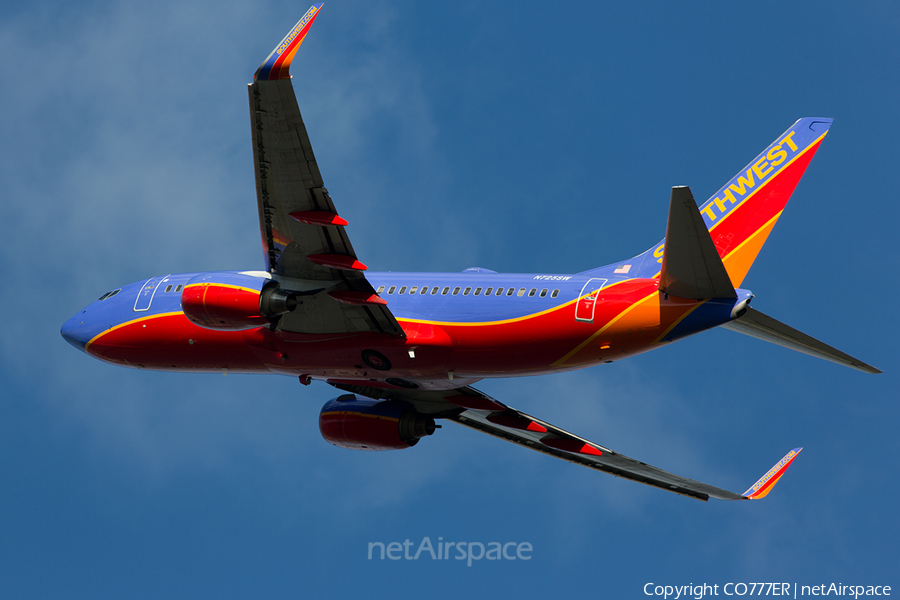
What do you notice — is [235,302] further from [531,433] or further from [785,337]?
[785,337]

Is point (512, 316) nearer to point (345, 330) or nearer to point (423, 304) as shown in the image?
point (423, 304)

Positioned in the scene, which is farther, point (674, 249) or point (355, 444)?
point (355, 444)

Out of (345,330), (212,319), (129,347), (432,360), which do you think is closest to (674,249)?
(432,360)

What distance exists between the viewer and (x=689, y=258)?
83.6ft

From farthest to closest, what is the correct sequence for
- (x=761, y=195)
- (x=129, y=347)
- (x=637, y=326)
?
(x=129, y=347) → (x=761, y=195) → (x=637, y=326)

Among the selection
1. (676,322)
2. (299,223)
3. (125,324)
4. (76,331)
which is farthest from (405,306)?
(76,331)

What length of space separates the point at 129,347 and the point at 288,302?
7583mm

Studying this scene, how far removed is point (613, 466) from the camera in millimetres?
37281

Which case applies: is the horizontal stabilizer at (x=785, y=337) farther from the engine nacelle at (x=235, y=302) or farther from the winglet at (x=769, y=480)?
the engine nacelle at (x=235, y=302)

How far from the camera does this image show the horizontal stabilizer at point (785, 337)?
85.4ft

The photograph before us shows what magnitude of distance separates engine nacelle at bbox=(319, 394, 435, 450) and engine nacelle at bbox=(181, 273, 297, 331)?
7.05 metres

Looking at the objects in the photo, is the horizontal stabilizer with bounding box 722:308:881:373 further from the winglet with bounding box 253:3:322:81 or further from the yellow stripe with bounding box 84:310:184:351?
the yellow stripe with bounding box 84:310:184:351

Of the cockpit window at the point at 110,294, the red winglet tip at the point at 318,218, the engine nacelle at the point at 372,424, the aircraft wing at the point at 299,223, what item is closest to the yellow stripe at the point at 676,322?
Result: the aircraft wing at the point at 299,223

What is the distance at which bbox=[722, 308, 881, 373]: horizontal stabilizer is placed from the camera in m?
26.0
